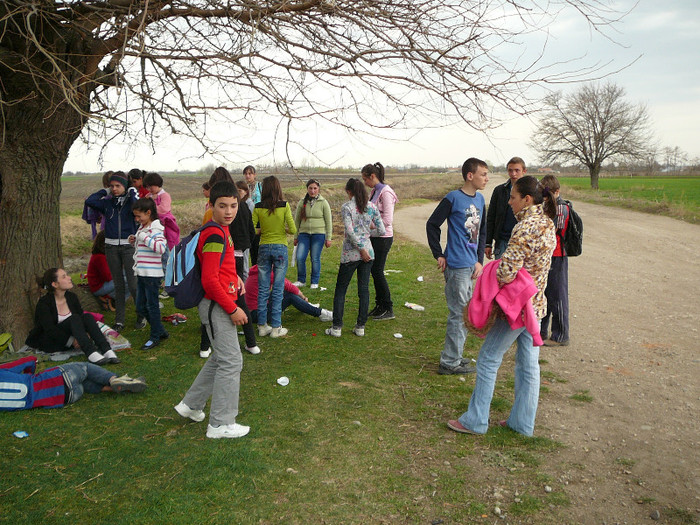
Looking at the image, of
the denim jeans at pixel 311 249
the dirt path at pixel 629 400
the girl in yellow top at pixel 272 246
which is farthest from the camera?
the denim jeans at pixel 311 249

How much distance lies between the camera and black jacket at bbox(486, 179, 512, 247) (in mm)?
6641

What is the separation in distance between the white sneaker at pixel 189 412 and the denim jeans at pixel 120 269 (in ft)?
10.7

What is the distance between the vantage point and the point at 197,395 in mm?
4480

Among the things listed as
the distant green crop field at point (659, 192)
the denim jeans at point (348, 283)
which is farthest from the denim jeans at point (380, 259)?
the distant green crop field at point (659, 192)

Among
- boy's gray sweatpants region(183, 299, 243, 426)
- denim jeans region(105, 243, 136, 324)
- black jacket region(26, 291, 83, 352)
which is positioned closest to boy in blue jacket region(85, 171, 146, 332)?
denim jeans region(105, 243, 136, 324)

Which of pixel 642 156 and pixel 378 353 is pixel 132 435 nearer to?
pixel 378 353

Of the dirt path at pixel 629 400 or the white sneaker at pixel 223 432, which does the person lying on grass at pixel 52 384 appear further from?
the dirt path at pixel 629 400

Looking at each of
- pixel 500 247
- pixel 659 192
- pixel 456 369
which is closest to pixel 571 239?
pixel 500 247

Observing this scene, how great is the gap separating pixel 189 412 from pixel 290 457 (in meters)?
1.09

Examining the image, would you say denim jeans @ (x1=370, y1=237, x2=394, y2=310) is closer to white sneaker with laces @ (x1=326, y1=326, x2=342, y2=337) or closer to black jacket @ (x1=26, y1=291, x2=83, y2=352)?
white sneaker with laces @ (x1=326, y1=326, x2=342, y2=337)

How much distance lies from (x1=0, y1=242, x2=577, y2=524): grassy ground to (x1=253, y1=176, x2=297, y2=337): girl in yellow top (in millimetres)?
1117

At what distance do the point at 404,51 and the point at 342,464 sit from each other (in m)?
3.64

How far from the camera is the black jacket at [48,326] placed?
19.4 feet

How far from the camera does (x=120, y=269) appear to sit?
7.30 meters
